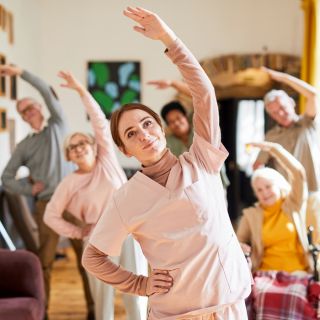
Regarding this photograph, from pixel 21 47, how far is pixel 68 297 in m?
2.60

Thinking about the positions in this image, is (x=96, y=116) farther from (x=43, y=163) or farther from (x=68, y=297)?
(x=68, y=297)

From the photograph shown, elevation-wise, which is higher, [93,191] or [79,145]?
[79,145]

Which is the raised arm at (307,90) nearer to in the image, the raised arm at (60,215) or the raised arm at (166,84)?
the raised arm at (166,84)

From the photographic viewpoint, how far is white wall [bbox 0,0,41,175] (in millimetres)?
4922

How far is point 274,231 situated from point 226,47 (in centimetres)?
352

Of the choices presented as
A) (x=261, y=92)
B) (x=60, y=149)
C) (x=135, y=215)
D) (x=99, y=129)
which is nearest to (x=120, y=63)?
(x=261, y=92)

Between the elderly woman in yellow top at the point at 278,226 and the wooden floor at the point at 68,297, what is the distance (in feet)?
3.72

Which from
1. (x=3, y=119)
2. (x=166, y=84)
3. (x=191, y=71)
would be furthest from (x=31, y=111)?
(x=191, y=71)

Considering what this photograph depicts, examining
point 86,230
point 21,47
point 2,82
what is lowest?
point 86,230

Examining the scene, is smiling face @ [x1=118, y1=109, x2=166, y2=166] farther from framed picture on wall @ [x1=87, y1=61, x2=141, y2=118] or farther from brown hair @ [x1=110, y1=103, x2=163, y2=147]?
framed picture on wall @ [x1=87, y1=61, x2=141, y2=118]

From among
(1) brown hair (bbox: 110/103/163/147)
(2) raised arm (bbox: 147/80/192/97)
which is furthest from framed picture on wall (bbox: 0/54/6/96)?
(1) brown hair (bbox: 110/103/163/147)

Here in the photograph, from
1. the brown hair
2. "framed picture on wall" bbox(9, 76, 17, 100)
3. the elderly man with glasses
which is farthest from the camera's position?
"framed picture on wall" bbox(9, 76, 17, 100)

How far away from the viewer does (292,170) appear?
2842mm

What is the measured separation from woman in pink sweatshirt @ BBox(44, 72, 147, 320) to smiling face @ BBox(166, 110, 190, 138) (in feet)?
1.93
